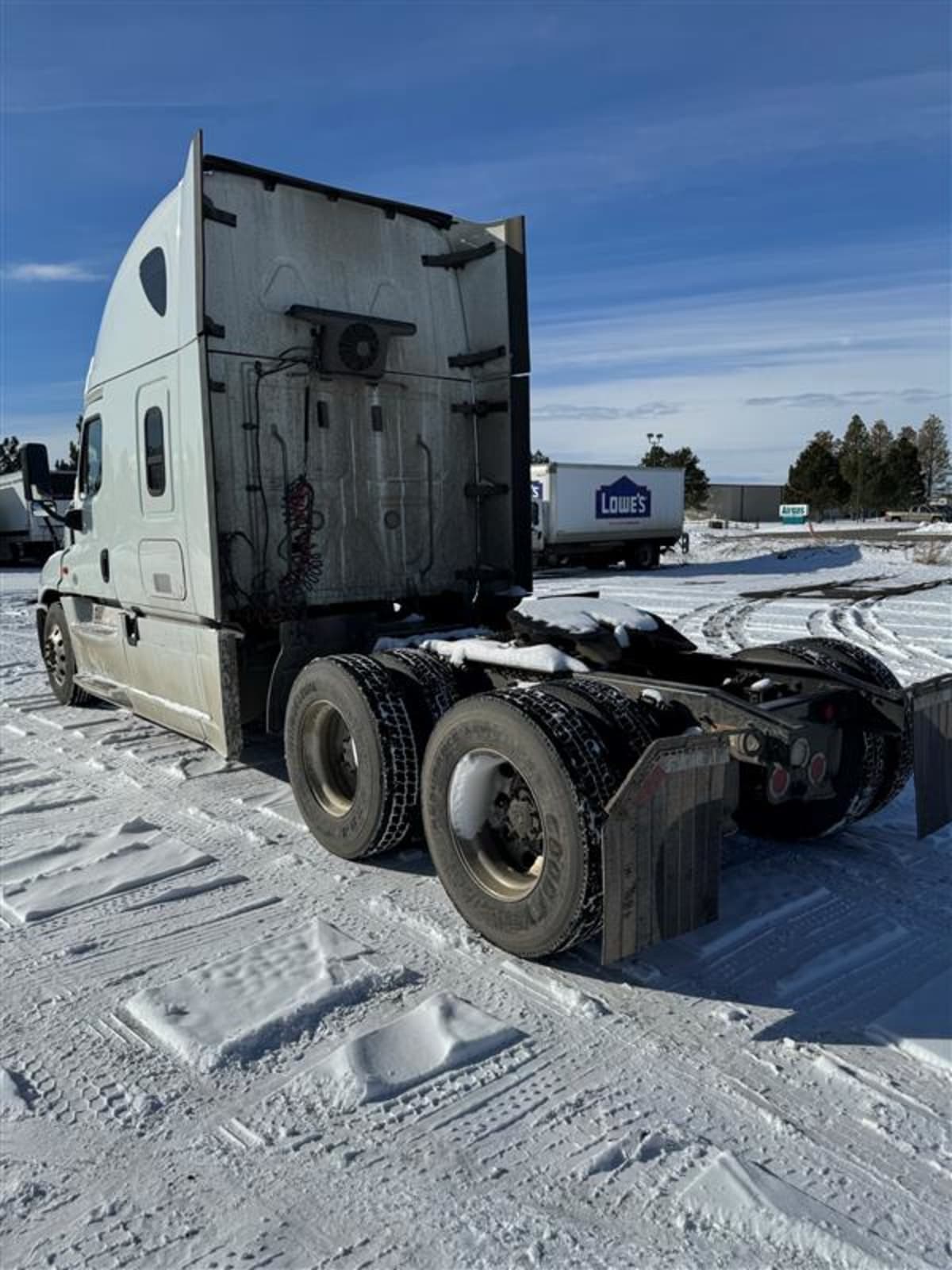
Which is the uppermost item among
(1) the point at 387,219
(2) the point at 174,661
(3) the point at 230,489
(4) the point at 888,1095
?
(1) the point at 387,219

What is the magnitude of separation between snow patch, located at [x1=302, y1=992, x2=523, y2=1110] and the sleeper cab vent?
3959 mm

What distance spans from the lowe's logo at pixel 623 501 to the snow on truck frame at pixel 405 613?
21.4 m

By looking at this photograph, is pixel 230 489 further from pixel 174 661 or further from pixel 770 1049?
pixel 770 1049

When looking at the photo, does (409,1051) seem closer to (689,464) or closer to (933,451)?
(689,464)

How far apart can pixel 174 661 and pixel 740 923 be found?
3877 millimetres

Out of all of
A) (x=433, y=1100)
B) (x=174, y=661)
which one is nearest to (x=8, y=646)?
(x=174, y=661)

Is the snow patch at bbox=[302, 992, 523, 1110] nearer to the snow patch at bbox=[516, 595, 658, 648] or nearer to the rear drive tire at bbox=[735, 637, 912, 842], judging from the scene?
the rear drive tire at bbox=[735, 637, 912, 842]

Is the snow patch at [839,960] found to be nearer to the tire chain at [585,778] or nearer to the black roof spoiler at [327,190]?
the tire chain at [585,778]

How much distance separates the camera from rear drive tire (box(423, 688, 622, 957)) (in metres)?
3.33

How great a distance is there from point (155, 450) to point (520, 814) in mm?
3664

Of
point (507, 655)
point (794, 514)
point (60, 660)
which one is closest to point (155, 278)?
point (507, 655)

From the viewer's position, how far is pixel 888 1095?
2.78m

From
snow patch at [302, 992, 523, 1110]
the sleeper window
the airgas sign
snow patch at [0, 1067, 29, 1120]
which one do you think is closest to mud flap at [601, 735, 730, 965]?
snow patch at [302, 992, 523, 1110]

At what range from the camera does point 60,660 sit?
838 cm
